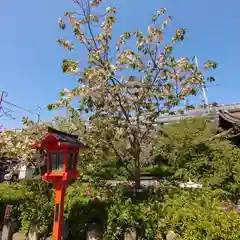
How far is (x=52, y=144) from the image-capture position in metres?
5.38

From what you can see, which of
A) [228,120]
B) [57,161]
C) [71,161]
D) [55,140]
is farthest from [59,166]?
[228,120]

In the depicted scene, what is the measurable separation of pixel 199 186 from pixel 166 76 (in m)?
3.54

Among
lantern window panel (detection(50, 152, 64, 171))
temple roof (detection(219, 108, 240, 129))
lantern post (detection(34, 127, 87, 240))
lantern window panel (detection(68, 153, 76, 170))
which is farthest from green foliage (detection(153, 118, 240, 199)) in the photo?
lantern window panel (detection(50, 152, 64, 171))

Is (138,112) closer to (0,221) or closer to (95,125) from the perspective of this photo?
(95,125)

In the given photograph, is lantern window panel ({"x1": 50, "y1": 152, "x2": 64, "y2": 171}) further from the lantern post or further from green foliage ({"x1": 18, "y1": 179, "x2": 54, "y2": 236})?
green foliage ({"x1": 18, "y1": 179, "x2": 54, "y2": 236})

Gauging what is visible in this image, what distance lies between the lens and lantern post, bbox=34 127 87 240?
517 cm

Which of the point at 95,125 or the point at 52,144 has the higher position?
the point at 95,125

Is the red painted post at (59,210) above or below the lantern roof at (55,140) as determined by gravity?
below

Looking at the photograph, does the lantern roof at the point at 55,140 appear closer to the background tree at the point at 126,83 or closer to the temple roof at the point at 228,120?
the background tree at the point at 126,83

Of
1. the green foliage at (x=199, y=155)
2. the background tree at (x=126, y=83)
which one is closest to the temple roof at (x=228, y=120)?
the green foliage at (x=199, y=155)

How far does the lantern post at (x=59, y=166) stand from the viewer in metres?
5.17

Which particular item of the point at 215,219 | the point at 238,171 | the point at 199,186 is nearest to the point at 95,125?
the point at 199,186

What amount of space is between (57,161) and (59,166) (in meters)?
0.13

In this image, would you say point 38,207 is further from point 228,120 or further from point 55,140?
point 228,120
